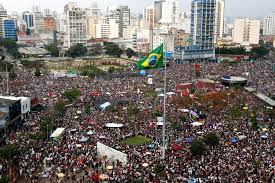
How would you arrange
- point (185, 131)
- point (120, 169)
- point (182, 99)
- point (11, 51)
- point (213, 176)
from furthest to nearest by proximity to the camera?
point (11, 51), point (182, 99), point (185, 131), point (120, 169), point (213, 176)

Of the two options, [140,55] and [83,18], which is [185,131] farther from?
[83,18]

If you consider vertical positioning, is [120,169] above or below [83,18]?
below

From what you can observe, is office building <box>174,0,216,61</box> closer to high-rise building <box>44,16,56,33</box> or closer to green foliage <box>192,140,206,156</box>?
green foliage <box>192,140,206,156</box>

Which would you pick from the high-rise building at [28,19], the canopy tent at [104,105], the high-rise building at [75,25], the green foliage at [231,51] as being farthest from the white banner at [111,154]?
the high-rise building at [28,19]

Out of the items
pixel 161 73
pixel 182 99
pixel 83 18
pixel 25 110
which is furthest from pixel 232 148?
pixel 83 18

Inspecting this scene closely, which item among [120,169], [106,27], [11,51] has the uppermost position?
[106,27]

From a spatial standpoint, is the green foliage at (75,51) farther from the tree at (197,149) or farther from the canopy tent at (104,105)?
the tree at (197,149)

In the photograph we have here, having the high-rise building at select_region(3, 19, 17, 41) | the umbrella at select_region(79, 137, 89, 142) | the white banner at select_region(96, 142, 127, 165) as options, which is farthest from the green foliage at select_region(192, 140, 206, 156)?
the high-rise building at select_region(3, 19, 17, 41)

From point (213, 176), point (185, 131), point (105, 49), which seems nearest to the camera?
point (213, 176)
